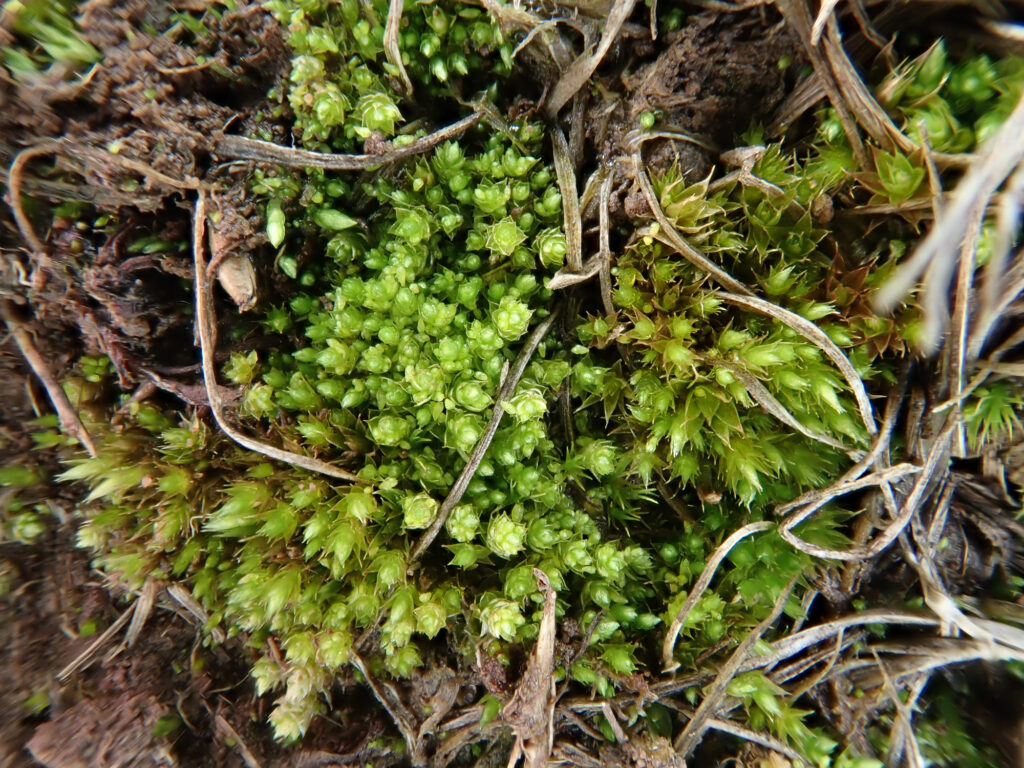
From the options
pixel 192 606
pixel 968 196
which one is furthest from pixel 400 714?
pixel 968 196

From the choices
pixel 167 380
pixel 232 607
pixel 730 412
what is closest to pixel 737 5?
pixel 730 412

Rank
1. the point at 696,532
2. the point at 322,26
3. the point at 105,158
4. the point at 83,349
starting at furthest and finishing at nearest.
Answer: the point at 696,532 < the point at 83,349 < the point at 322,26 < the point at 105,158

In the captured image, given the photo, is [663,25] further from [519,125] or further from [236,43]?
[236,43]

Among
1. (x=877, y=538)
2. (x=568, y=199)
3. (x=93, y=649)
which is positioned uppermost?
(x=568, y=199)

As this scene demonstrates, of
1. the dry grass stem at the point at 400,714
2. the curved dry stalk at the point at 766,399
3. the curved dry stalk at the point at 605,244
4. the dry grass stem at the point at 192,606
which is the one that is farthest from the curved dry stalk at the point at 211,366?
the curved dry stalk at the point at 766,399

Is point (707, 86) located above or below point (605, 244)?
above

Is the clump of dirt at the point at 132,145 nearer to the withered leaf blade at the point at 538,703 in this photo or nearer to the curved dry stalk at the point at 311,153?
the curved dry stalk at the point at 311,153

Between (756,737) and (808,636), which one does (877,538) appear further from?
(756,737)
